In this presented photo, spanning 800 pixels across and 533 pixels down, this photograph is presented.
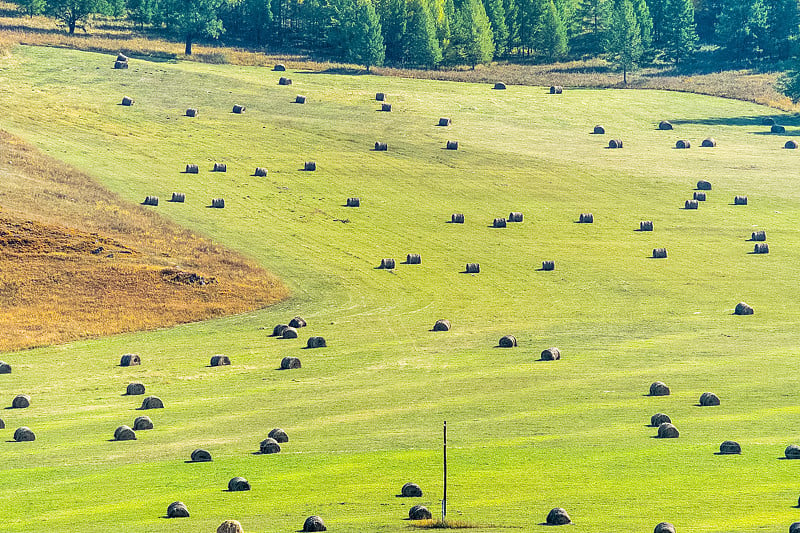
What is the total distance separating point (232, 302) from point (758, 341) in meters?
37.6

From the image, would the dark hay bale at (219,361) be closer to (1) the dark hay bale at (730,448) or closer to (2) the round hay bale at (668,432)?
(2) the round hay bale at (668,432)

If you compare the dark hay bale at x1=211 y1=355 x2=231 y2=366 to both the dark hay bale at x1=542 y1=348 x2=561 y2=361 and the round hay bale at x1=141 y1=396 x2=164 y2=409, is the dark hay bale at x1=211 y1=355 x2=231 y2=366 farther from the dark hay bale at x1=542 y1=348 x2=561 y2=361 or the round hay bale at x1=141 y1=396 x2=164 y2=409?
the dark hay bale at x1=542 y1=348 x2=561 y2=361

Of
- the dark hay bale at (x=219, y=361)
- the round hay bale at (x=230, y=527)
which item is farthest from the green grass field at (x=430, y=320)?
the round hay bale at (x=230, y=527)

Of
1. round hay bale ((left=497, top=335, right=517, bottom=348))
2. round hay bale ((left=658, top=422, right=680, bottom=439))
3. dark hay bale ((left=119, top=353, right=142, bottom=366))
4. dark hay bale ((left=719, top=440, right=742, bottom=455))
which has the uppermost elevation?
dark hay bale ((left=719, top=440, right=742, bottom=455))

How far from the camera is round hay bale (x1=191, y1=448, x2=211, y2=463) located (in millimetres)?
50562

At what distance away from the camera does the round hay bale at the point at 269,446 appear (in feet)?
170

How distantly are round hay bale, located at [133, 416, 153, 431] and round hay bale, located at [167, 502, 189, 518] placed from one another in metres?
18.5

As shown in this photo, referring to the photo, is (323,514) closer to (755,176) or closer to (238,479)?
(238,479)

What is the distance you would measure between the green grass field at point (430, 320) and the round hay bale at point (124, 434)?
96 cm

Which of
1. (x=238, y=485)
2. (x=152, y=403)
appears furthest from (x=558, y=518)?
(x=152, y=403)

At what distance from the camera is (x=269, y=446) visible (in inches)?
2041

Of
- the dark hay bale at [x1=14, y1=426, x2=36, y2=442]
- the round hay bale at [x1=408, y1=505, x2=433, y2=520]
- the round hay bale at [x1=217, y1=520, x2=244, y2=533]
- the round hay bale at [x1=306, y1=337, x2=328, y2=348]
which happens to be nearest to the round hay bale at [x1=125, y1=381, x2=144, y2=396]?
the dark hay bale at [x1=14, y1=426, x2=36, y2=442]

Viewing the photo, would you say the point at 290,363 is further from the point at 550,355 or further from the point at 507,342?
the point at 550,355

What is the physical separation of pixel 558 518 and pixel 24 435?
2833cm
